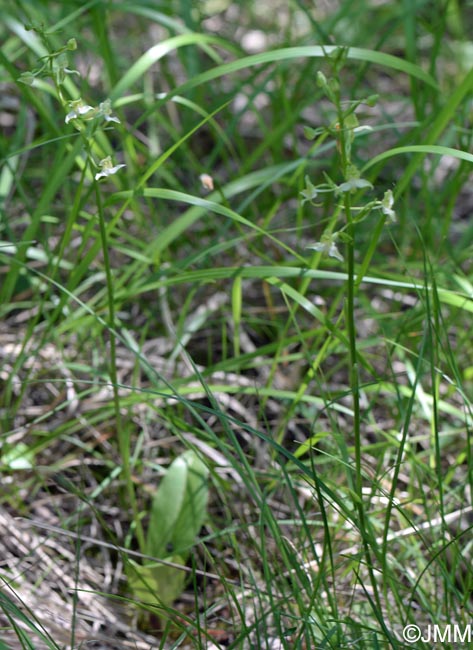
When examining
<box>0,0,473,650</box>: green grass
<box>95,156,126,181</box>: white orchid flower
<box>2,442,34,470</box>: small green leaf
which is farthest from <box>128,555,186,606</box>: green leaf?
<box>95,156,126,181</box>: white orchid flower

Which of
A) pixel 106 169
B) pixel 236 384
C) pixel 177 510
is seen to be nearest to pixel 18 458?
pixel 177 510

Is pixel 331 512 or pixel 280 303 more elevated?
pixel 280 303

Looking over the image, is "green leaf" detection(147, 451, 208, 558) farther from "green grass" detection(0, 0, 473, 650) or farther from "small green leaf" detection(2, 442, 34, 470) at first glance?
"small green leaf" detection(2, 442, 34, 470)

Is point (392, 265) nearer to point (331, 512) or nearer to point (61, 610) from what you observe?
point (331, 512)

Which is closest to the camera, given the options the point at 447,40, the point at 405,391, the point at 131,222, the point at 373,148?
the point at 405,391

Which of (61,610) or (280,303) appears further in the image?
(280,303)

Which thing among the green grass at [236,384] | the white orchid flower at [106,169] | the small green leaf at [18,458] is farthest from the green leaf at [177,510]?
the white orchid flower at [106,169]

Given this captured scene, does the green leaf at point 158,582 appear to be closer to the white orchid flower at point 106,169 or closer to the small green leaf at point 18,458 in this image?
the small green leaf at point 18,458

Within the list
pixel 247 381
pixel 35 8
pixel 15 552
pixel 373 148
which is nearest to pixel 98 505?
pixel 15 552

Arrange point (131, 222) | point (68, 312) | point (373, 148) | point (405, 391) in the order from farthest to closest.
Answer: point (373, 148), point (131, 222), point (68, 312), point (405, 391)
